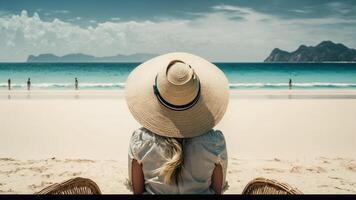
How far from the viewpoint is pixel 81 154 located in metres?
5.98

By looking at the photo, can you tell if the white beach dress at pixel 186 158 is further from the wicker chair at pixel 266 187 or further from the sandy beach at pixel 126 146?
the sandy beach at pixel 126 146

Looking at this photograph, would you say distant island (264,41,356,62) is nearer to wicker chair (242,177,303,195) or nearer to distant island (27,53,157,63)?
distant island (27,53,157,63)

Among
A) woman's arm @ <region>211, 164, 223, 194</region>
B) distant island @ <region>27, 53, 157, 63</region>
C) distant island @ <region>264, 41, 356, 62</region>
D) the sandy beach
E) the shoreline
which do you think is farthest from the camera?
distant island @ <region>27, 53, 157, 63</region>

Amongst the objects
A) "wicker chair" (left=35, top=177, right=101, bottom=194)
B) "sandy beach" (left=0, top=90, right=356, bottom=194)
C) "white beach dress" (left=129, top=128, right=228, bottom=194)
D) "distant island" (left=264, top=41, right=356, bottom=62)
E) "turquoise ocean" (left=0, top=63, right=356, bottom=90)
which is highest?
"distant island" (left=264, top=41, right=356, bottom=62)

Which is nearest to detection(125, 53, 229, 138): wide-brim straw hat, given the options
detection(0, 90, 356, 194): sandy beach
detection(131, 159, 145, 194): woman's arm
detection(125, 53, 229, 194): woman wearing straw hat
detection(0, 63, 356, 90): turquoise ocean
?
detection(125, 53, 229, 194): woman wearing straw hat

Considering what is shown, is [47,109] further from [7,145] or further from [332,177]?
[332,177]

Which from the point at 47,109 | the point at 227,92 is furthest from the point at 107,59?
the point at 227,92

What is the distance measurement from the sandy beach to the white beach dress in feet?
6.75

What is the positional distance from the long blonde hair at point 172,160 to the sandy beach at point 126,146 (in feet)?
7.21

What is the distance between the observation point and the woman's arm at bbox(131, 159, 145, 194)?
6.77 ft

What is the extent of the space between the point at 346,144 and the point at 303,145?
0.86 metres

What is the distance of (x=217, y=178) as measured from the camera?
84.7 inches

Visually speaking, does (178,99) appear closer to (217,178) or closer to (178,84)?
(178,84)

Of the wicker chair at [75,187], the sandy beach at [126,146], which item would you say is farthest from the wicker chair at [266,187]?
the sandy beach at [126,146]
